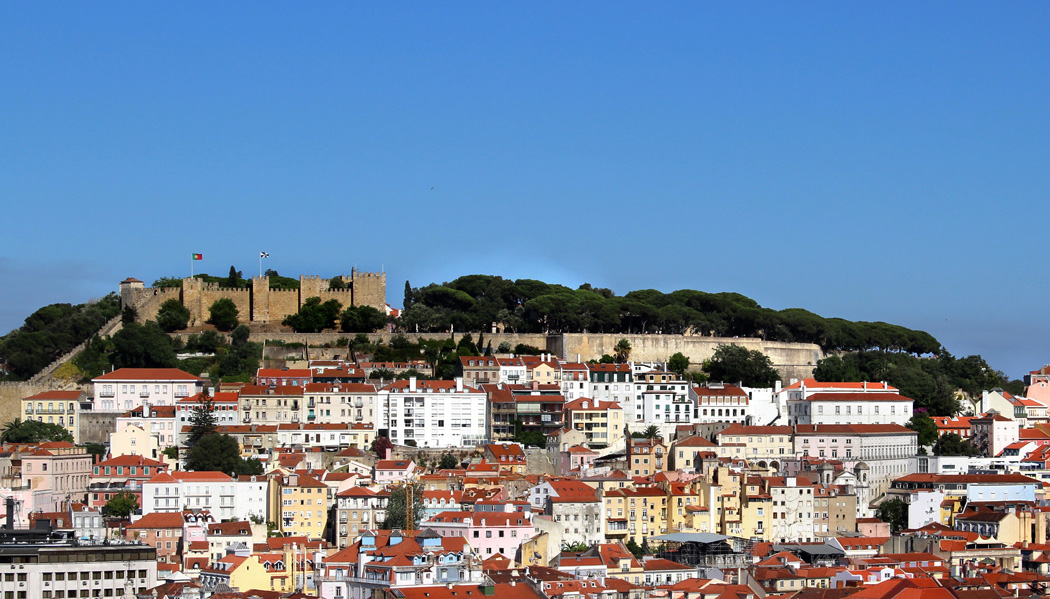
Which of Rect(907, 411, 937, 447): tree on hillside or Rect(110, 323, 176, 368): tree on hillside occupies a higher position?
Rect(110, 323, 176, 368): tree on hillside

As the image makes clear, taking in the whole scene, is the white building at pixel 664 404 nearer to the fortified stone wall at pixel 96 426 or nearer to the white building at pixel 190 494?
the white building at pixel 190 494

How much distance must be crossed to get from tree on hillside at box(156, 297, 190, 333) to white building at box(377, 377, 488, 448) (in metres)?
14.4

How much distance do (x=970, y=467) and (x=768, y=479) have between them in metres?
11.6

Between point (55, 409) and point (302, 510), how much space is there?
52.7ft

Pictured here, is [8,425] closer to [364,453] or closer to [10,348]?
[10,348]

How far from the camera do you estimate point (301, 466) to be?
5406cm

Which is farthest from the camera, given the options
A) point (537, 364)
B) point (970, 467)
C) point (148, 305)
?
point (148, 305)

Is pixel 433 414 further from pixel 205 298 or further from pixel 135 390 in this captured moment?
pixel 205 298

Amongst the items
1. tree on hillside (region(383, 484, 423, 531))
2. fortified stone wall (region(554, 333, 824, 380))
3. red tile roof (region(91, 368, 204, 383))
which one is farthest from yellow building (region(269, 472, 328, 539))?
fortified stone wall (region(554, 333, 824, 380))

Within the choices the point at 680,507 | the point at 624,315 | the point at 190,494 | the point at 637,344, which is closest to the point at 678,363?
the point at 637,344

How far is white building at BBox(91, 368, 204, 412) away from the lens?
61.9 metres

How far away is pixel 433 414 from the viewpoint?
59969 millimetres

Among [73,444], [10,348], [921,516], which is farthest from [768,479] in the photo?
[10,348]

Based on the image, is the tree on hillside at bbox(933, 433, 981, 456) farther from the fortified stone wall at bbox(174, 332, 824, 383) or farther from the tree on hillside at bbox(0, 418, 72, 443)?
the tree on hillside at bbox(0, 418, 72, 443)
